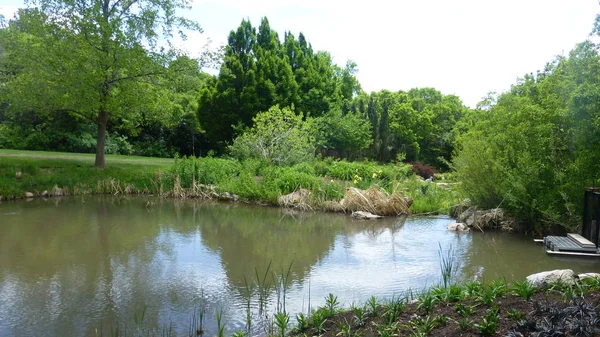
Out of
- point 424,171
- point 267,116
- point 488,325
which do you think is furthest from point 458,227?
point 424,171

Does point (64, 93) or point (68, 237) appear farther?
point (64, 93)

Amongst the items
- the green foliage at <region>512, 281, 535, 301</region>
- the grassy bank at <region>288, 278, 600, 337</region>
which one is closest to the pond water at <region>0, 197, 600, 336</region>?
the grassy bank at <region>288, 278, 600, 337</region>

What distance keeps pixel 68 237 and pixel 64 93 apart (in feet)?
33.5

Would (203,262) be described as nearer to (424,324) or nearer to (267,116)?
(424,324)

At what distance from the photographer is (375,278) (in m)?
7.78

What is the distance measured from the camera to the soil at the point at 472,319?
405 centimetres

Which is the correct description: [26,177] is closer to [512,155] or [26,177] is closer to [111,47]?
[111,47]

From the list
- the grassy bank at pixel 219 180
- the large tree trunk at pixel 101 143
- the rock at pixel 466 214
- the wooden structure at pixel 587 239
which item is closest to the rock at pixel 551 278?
the wooden structure at pixel 587 239

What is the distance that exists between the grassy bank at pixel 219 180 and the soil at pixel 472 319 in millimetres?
10251

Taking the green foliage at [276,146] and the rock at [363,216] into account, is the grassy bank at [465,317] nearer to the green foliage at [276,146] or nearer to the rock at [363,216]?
the rock at [363,216]

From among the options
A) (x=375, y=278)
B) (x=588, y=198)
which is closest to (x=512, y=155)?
(x=588, y=198)

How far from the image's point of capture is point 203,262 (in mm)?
8844

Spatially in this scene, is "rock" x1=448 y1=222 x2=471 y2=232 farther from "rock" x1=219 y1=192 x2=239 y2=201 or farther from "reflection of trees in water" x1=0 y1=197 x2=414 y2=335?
"rock" x1=219 y1=192 x2=239 y2=201

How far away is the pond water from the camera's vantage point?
6133 millimetres
